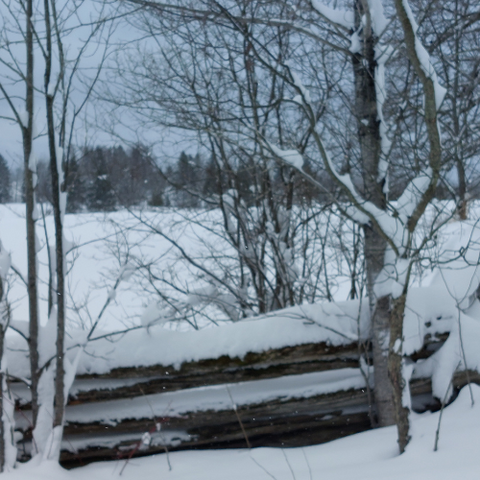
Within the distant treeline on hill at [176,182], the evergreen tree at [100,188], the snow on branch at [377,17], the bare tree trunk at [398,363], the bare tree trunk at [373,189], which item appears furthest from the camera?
the distant treeline on hill at [176,182]

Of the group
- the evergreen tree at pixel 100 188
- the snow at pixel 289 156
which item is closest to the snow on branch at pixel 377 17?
the snow at pixel 289 156

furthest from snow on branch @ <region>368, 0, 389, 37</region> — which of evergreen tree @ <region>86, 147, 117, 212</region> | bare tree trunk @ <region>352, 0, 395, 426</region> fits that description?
evergreen tree @ <region>86, 147, 117, 212</region>

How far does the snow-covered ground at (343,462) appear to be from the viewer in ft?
8.55

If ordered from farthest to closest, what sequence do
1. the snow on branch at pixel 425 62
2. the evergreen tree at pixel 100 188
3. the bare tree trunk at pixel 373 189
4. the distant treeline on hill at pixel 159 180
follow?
the distant treeline on hill at pixel 159 180, the evergreen tree at pixel 100 188, the bare tree trunk at pixel 373 189, the snow on branch at pixel 425 62

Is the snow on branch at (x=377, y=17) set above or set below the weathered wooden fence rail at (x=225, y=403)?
above

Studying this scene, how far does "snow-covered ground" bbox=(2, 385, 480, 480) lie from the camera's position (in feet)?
8.55

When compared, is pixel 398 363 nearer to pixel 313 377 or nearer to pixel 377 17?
pixel 313 377

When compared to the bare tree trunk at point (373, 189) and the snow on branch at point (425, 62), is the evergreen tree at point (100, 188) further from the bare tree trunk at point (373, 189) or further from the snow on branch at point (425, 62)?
the snow on branch at point (425, 62)

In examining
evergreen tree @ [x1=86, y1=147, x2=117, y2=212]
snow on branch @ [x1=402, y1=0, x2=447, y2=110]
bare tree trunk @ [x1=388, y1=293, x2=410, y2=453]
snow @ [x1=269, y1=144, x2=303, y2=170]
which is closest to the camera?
snow on branch @ [x1=402, y1=0, x2=447, y2=110]

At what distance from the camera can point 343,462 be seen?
317 centimetres

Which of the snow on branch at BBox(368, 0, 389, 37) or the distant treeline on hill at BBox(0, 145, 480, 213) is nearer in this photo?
the snow on branch at BBox(368, 0, 389, 37)

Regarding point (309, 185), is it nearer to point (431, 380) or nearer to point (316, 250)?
point (316, 250)

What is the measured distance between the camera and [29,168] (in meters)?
3.58

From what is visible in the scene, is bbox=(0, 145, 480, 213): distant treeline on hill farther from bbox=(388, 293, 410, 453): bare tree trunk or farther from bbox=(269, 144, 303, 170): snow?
bbox=(388, 293, 410, 453): bare tree trunk
